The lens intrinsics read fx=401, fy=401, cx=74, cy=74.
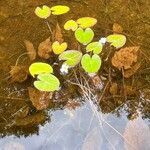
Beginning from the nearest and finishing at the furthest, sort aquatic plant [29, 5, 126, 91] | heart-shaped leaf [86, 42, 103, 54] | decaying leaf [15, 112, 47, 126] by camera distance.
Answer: decaying leaf [15, 112, 47, 126], aquatic plant [29, 5, 126, 91], heart-shaped leaf [86, 42, 103, 54]

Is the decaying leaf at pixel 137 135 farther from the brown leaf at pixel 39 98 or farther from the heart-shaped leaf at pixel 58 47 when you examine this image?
the heart-shaped leaf at pixel 58 47

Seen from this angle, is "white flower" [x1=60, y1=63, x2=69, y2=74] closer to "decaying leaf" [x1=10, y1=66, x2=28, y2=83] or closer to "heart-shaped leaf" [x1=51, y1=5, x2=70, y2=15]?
"decaying leaf" [x1=10, y1=66, x2=28, y2=83]

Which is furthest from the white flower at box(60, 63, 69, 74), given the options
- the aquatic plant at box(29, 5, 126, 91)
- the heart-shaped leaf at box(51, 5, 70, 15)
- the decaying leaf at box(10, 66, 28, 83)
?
the heart-shaped leaf at box(51, 5, 70, 15)

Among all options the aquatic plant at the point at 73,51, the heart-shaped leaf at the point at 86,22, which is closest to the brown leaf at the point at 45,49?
the aquatic plant at the point at 73,51

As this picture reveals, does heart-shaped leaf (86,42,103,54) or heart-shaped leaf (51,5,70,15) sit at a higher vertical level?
heart-shaped leaf (51,5,70,15)

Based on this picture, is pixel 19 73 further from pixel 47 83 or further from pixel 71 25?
pixel 71 25

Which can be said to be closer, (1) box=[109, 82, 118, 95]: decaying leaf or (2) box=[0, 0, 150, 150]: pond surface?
(2) box=[0, 0, 150, 150]: pond surface

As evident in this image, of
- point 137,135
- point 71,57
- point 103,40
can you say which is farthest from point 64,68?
point 137,135
